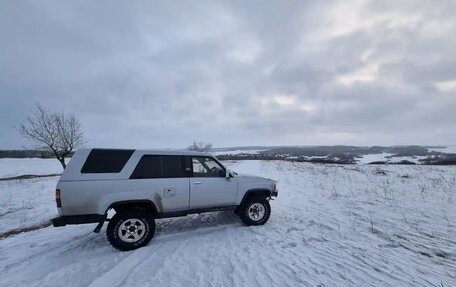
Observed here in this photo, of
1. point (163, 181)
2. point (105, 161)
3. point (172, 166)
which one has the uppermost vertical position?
point (105, 161)

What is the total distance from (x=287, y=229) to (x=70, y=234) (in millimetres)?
5675

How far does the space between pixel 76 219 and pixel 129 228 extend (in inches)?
40.7

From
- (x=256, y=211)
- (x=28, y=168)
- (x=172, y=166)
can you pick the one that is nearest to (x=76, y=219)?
(x=172, y=166)

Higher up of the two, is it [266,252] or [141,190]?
[141,190]

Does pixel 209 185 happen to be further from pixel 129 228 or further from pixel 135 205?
pixel 129 228

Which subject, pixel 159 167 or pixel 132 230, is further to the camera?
pixel 159 167

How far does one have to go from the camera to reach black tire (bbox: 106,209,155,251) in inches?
205

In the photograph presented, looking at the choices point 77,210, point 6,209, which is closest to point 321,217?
point 77,210

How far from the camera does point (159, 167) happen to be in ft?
19.2

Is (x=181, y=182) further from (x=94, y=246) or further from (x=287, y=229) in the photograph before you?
(x=287, y=229)

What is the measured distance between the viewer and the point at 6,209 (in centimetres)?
1049

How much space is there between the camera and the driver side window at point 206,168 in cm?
626

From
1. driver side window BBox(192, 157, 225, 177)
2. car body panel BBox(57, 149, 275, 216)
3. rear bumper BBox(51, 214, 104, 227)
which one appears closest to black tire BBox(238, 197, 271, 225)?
car body panel BBox(57, 149, 275, 216)

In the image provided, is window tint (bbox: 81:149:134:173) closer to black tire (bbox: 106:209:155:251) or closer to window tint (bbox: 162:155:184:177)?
window tint (bbox: 162:155:184:177)
